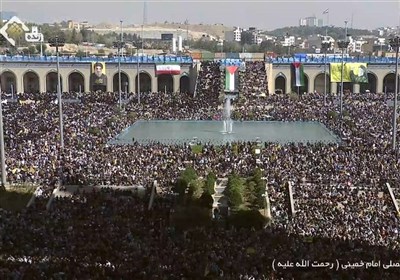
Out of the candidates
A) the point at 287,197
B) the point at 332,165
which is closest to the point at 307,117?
the point at 332,165

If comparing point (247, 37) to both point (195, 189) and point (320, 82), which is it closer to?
point (320, 82)

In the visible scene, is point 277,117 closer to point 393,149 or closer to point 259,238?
point 393,149

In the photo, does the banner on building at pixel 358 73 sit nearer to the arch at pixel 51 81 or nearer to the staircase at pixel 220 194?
the arch at pixel 51 81

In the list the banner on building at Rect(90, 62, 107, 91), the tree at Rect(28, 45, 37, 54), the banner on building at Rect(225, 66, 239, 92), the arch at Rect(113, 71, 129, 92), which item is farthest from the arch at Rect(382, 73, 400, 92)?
the tree at Rect(28, 45, 37, 54)

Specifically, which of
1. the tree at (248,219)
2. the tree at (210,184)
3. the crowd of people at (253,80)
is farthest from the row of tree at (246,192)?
the crowd of people at (253,80)

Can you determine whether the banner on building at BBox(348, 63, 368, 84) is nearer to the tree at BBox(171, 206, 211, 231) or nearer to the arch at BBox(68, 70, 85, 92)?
the arch at BBox(68, 70, 85, 92)

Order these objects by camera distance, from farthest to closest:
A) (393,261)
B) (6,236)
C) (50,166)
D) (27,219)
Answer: (50,166), (27,219), (6,236), (393,261)

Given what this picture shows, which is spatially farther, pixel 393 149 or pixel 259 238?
pixel 393 149
